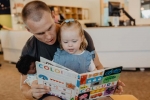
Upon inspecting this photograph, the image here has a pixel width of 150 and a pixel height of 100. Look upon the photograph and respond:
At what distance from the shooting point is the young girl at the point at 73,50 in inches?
43.8

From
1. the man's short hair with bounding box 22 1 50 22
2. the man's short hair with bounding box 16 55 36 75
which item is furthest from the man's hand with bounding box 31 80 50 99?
the man's short hair with bounding box 22 1 50 22

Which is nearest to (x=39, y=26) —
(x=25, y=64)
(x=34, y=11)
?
(x=34, y=11)

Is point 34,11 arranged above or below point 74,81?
above

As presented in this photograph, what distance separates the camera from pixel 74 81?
0.88 metres

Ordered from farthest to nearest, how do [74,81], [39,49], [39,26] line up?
[39,49]
[39,26]
[74,81]

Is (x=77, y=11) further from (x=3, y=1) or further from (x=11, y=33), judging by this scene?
(x=11, y=33)

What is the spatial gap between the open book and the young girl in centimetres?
20

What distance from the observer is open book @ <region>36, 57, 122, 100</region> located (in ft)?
2.88

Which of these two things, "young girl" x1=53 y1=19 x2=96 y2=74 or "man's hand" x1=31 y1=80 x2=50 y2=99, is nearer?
"man's hand" x1=31 y1=80 x2=50 y2=99

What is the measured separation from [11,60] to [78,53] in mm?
3531

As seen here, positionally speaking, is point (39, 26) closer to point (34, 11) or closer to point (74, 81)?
point (34, 11)

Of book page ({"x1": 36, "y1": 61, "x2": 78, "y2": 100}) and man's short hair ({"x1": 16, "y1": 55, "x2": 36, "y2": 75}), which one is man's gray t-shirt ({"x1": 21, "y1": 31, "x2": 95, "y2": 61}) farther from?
book page ({"x1": 36, "y1": 61, "x2": 78, "y2": 100})

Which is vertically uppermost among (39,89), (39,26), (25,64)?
(39,26)

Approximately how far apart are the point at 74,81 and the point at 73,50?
0.96ft
